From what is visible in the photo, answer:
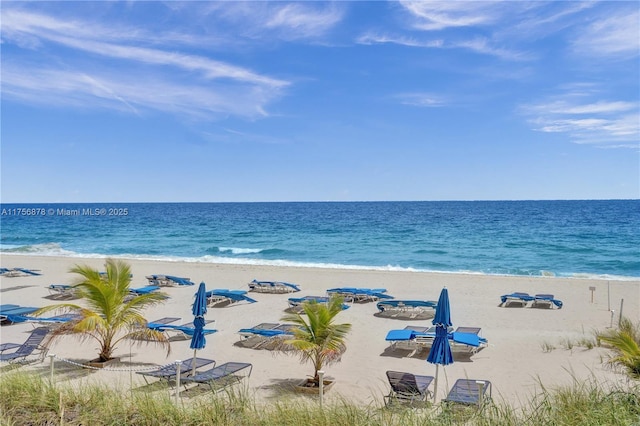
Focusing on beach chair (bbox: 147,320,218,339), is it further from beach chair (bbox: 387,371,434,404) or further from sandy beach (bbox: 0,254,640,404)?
beach chair (bbox: 387,371,434,404)

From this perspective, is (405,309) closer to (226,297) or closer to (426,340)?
(426,340)

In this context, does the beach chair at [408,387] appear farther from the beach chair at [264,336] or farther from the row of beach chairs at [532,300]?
the row of beach chairs at [532,300]

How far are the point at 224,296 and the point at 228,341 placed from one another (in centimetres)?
425

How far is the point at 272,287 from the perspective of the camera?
57.5 ft

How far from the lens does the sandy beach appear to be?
824 cm

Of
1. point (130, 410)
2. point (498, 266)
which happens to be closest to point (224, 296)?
point (130, 410)

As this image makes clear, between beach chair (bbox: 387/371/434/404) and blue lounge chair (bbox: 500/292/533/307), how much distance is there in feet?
27.6

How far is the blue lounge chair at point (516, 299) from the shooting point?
49.1 feet

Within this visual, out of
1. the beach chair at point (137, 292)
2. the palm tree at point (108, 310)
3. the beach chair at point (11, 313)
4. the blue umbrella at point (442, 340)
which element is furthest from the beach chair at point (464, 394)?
the beach chair at point (11, 313)

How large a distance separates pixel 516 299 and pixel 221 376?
35.7 feet

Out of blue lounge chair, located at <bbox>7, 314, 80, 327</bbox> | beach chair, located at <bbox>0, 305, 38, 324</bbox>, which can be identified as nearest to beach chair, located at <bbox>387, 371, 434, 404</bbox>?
blue lounge chair, located at <bbox>7, 314, 80, 327</bbox>

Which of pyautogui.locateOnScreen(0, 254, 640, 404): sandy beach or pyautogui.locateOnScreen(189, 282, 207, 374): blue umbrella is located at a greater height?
pyautogui.locateOnScreen(189, 282, 207, 374): blue umbrella

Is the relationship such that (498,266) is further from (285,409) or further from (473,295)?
(285,409)

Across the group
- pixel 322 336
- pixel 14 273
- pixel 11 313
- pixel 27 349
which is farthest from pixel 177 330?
pixel 14 273
